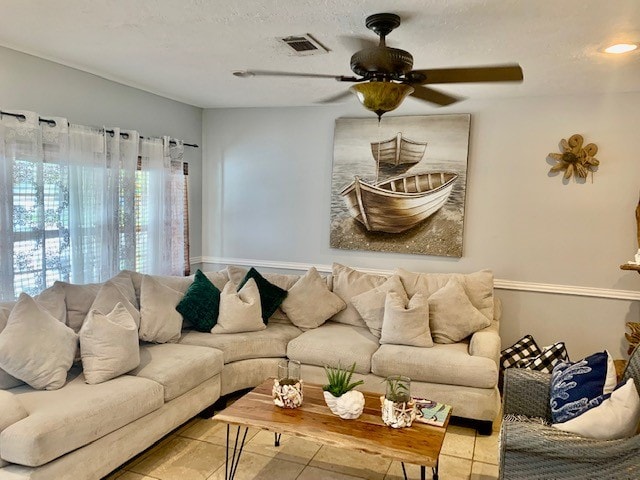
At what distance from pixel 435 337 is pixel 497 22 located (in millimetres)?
2259

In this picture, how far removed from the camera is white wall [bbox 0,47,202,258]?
329 centimetres

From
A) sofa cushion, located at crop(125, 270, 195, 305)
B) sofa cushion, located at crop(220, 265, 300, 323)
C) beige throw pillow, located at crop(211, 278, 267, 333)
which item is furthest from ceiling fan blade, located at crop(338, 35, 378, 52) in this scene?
sofa cushion, located at crop(125, 270, 195, 305)

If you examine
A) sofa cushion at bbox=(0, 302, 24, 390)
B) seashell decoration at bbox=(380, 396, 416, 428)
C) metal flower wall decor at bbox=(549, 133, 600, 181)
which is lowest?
seashell decoration at bbox=(380, 396, 416, 428)

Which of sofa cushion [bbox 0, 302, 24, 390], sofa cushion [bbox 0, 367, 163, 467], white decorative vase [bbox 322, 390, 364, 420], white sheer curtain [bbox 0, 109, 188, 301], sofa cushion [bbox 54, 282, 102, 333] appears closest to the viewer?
sofa cushion [bbox 0, 367, 163, 467]

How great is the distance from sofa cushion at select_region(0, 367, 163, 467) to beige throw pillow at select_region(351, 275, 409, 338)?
70.4 inches

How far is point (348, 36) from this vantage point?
9.06 ft

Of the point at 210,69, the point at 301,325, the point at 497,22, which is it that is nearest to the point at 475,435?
the point at 301,325

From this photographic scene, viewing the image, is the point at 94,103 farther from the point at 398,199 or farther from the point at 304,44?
the point at 398,199

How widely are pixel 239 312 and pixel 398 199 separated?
1912 millimetres

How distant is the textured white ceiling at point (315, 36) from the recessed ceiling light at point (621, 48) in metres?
0.09

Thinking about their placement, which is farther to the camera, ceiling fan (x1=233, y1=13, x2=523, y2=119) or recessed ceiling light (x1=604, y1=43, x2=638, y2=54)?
recessed ceiling light (x1=604, y1=43, x2=638, y2=54)

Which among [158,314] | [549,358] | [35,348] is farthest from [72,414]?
[549,358]

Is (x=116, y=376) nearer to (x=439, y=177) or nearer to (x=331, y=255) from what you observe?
(x=331, y=255)

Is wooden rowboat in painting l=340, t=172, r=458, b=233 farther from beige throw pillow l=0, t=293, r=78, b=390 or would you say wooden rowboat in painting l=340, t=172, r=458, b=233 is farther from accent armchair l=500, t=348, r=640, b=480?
beige throw pillow l=0, t=293, r=78, b=390
